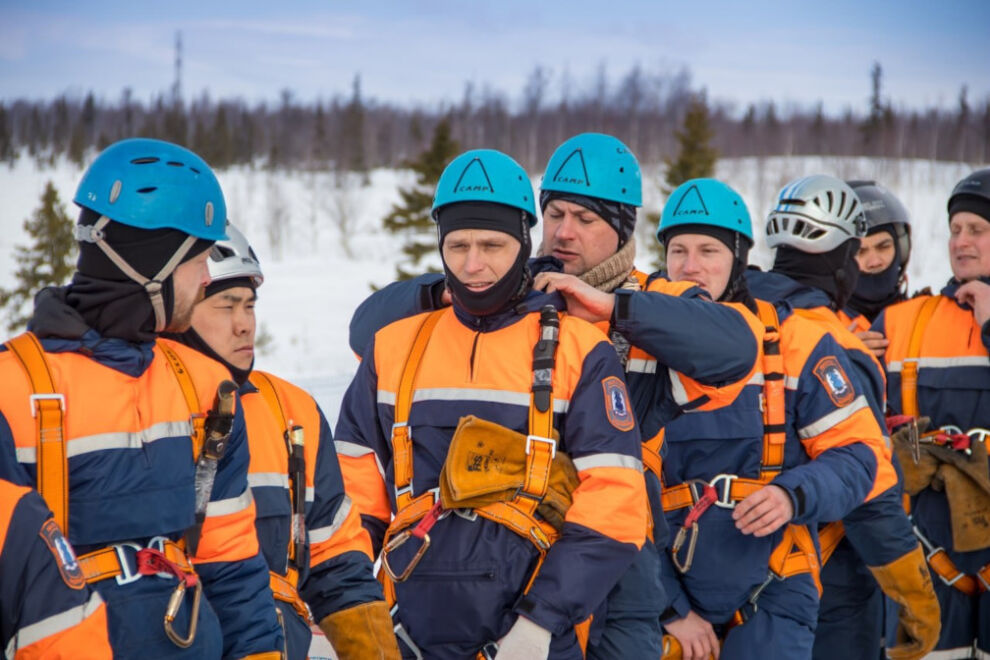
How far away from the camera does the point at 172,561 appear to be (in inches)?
99.0

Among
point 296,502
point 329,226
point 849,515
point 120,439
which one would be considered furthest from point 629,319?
point 329,226

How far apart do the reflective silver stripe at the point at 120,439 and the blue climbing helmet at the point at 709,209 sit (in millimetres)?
2711

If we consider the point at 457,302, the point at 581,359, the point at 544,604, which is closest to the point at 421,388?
the point at 457,302

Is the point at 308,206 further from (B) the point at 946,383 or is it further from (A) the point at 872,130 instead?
(B) the point at 946,383

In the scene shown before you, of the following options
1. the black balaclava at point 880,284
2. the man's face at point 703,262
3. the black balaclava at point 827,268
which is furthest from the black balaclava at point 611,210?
the black balaclava at point 880,284

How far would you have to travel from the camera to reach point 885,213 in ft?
22.7

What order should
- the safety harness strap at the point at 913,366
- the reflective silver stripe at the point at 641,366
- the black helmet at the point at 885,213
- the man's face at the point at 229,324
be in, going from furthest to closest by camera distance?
1. the black helmet at the point at 885,213
2. the safety harness strap at the point at 913,366
3. the reflective silver stripe at the point at 641,366
4. the man's face at the point at 229,324

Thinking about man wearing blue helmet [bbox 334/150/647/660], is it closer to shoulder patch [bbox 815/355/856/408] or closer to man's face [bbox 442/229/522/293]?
man's face [bbox 442/229/522/293]

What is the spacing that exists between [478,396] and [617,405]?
485mm

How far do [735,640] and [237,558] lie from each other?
2452 millimetres

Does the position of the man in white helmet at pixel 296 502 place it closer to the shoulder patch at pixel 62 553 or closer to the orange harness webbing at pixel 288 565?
the orange harness webbing at pixel 288 565

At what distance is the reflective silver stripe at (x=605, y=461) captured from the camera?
321 centimetres

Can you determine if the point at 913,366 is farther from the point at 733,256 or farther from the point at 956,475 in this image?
the point at 733,256

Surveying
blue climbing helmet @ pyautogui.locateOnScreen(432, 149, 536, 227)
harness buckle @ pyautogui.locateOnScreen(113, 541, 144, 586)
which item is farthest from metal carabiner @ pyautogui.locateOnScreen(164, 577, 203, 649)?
blue climbing helmet @ pyautogui.locateOnScreen(432, 149, 536, 227)
